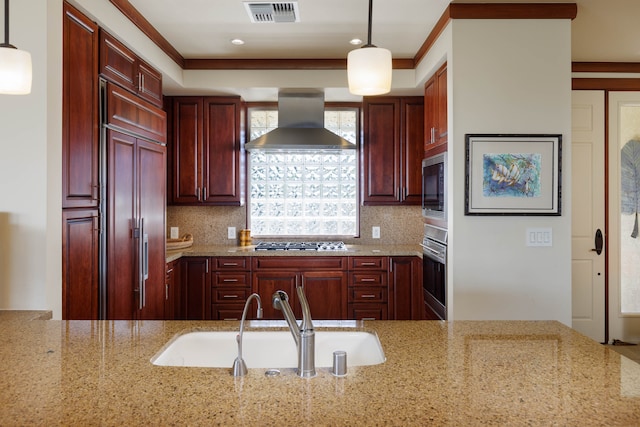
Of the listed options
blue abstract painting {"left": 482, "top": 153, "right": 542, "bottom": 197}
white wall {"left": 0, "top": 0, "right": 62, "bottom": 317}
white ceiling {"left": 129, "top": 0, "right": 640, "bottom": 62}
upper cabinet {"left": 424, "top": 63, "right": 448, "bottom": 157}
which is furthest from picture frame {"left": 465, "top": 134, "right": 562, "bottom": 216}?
white wall {"left": 0, "top": 0, "right": 62, "bottom": 317}

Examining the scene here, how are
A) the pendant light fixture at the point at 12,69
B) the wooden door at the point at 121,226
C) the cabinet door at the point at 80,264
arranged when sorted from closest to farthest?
the pendant light fixture at the point at 12,69, the cabinet door at the point at 80,264, the wooden door at the point at 121,226

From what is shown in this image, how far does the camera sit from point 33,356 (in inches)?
52.3

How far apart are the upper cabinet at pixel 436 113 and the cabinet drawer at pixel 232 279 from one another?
185 centimetres

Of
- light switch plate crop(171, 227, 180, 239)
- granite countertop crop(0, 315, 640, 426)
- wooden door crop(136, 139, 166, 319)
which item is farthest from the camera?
light switch plate crop(171, 227, 180, 239)

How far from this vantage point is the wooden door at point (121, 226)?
2.60 meters

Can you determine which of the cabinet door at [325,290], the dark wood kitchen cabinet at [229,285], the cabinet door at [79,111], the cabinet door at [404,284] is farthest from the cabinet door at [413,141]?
the cabinet door at [79,111]

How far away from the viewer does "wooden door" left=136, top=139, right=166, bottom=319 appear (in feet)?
9.85

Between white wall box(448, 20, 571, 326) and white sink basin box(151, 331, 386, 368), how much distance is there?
4.99 ft

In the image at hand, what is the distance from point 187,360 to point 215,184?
2.98m

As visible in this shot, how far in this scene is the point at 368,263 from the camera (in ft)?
13.4

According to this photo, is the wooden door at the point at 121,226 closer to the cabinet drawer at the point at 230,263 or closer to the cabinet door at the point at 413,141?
the cabinet drawer at the point at 230,263

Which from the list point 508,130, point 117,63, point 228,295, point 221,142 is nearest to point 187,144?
point 221,142

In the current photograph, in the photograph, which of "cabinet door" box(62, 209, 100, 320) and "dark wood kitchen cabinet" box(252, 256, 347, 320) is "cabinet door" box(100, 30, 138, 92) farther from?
"dark wood kitchen cabinet" box(252, 256, 347, 320)

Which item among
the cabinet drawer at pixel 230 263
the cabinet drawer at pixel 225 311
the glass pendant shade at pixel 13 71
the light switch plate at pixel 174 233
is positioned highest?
the glass pendant shade at pixel 13 71
